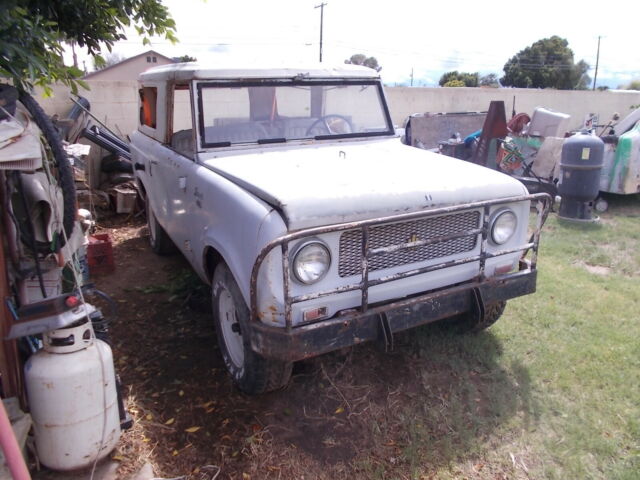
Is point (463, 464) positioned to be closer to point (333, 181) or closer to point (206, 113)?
point (333, 181)

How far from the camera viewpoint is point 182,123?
420 centimetres

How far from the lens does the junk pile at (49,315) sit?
7.65 feet

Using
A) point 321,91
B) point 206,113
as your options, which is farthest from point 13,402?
point 321,91

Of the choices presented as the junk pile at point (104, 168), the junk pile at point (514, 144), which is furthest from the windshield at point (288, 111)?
the junk pile at point (514, 144)

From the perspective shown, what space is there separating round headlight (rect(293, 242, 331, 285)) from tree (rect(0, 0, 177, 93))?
1.59m

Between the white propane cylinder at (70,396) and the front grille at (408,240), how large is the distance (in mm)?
1307

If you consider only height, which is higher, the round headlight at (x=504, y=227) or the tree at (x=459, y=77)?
the tree at (x=459, y=77)

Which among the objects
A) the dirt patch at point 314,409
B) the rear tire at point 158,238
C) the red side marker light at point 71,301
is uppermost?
the red side marker light at point 71,301

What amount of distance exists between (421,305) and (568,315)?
195 centimetres

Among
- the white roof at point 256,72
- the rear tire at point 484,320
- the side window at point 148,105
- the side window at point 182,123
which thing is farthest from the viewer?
the side window at point 148,105

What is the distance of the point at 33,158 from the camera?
2.23 m

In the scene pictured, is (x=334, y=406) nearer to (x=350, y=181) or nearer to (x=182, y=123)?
(x=350, y=181)

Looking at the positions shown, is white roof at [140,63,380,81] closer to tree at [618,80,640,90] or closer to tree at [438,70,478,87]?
tree at [438,70,478,87]

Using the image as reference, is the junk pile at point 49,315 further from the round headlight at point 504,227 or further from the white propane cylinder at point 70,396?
the round headlight at point 504,227
